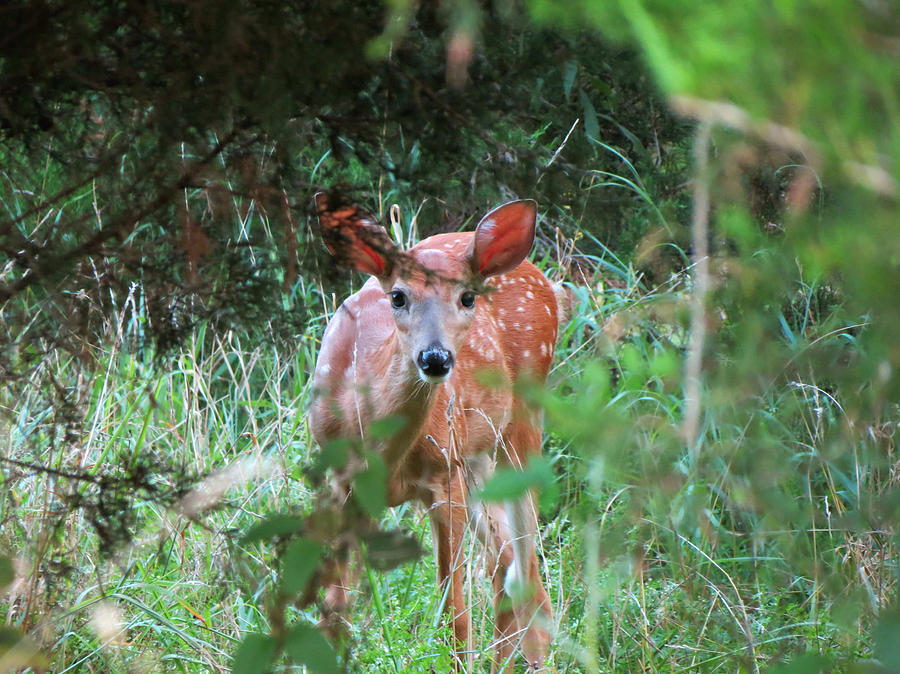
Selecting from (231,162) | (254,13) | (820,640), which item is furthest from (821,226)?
(820,640)

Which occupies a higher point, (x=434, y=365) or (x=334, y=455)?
(x=334, y=455)

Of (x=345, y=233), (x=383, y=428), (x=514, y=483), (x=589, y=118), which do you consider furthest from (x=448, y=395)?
(x=514, y=483)

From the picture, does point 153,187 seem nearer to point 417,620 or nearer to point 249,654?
point 249,654

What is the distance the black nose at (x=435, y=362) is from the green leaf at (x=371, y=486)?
1996mm

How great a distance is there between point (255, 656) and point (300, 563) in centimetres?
17

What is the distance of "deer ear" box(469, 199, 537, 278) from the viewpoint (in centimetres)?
372

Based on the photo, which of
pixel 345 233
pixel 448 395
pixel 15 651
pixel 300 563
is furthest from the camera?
pixel 448 395

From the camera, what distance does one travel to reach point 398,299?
12.7 ft

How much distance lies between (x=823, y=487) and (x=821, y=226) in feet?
12.2

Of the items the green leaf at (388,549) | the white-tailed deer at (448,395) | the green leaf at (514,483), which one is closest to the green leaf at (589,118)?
the white-tailed deer at (448,395)

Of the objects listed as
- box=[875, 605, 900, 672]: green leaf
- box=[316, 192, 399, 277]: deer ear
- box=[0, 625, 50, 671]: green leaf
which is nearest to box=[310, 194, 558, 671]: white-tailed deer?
box=[316, 192, 399, 277]: deer ear

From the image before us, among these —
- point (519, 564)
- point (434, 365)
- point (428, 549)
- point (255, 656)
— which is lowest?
point (519, 564)

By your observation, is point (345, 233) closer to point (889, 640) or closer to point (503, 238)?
point (889, 640)

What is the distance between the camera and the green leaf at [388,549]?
162 centimetres
